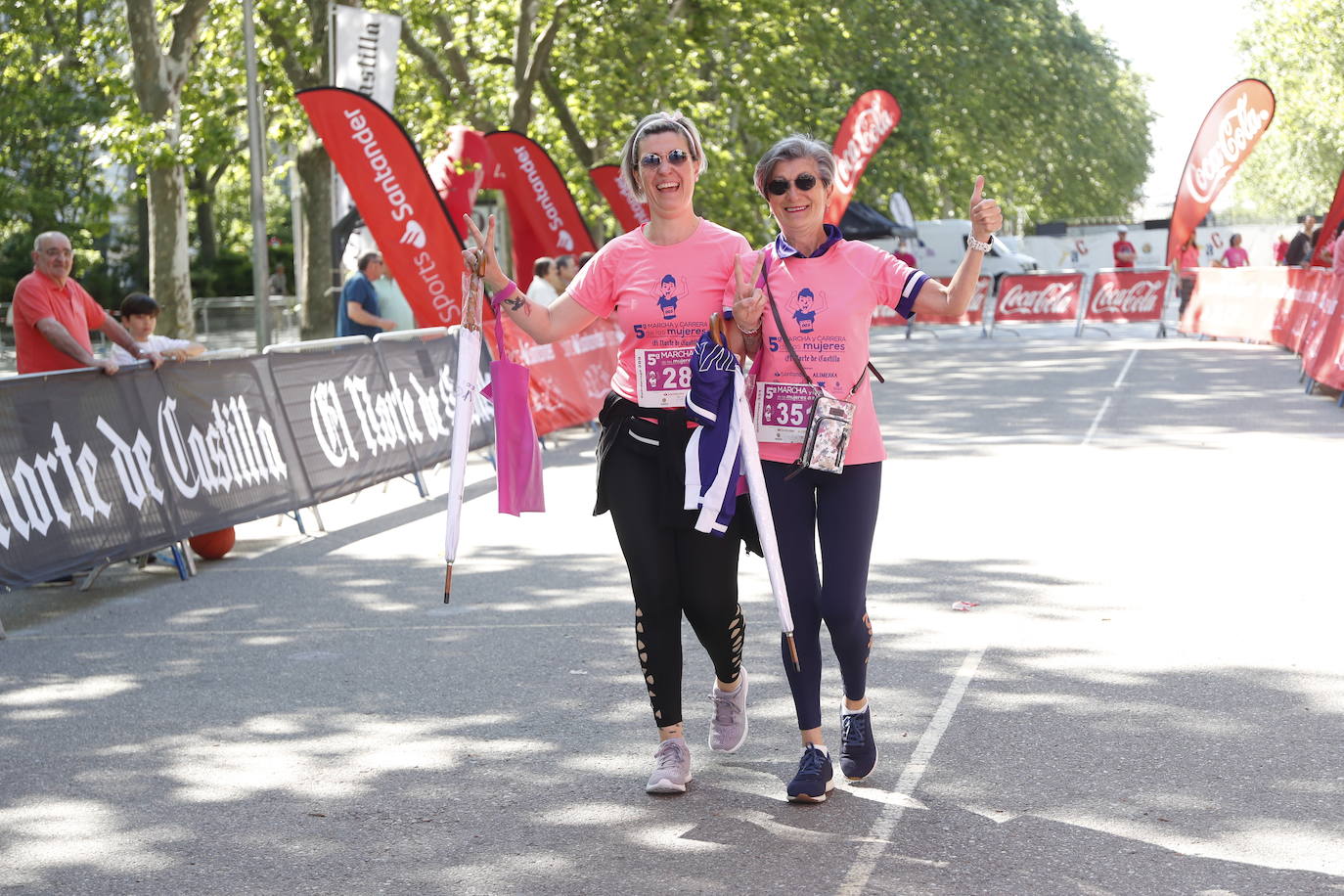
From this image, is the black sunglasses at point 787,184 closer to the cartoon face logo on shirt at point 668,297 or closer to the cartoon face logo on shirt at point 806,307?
the cartoon face logo on shirt at point 806,307

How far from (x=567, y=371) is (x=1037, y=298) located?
18.8 m

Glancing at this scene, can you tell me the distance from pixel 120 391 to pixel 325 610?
1.88 m

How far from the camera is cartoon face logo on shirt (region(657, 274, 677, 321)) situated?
4945 millimetres

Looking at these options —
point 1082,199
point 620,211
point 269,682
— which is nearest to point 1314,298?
point 620,211

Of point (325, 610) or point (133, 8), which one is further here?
point (133, 8)

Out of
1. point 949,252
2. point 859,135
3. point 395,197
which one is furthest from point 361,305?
point 949,252

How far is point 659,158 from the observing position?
16.1ft

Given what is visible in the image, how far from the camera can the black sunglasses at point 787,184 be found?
4.93 metres

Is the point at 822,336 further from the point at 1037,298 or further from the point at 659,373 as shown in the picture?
the point at 1037,298

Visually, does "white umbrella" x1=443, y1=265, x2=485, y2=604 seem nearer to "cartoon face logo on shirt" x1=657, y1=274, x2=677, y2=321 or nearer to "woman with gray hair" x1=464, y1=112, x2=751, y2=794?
"woman with gray hair" x1=464, y1=112, x2=751, y2=794

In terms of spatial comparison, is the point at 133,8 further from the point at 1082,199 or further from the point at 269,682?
the point at 1082,199

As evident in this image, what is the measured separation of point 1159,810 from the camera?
15.9 ft

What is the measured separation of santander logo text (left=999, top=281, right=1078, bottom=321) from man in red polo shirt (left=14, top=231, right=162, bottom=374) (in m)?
25.1

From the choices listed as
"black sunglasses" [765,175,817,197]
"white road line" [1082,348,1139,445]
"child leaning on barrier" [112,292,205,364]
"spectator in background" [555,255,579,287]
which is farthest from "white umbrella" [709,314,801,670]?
"spectator in background" [555,255,579,287]
